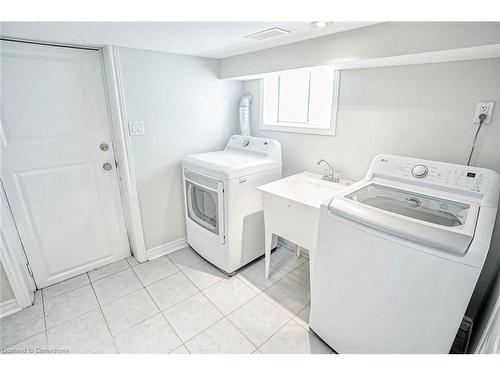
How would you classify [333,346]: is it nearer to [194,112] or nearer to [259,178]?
[259,178]

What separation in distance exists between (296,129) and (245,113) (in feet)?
2.02

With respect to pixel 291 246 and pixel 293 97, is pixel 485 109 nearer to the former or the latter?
pixel 293 97

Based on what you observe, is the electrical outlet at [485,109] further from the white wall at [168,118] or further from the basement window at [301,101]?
the white wall at [168,118]

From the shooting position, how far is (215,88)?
2475mm

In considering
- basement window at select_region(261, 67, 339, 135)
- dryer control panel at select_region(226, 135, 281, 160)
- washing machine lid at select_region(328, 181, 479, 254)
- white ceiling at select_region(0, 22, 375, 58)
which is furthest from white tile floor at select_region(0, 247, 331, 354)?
white ceiling at select_region(0, 22, 375, 58)

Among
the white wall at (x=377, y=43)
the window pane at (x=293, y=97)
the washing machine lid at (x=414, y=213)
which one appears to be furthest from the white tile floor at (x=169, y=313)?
the white wall at (x=377, y=43)

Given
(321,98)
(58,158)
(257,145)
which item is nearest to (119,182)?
(58,158)

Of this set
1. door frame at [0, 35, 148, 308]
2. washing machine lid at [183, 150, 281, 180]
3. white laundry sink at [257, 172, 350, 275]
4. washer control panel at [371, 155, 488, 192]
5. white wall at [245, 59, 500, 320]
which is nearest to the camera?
washer control panel at [371, 155, 488, 192]

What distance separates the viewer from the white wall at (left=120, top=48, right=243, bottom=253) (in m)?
2.01

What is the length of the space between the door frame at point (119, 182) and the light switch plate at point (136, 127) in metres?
0.03

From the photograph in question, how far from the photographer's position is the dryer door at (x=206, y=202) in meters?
1.97

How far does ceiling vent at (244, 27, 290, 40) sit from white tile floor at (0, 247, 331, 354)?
6.18 ft

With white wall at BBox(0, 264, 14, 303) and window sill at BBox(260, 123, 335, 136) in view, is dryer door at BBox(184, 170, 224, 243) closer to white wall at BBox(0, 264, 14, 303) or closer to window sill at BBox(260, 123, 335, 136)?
window sill at BBox(260, 123, 335, 136)

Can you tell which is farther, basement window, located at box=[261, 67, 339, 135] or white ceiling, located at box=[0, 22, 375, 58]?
basement window, located at box=[261, 67, 339, 135]
